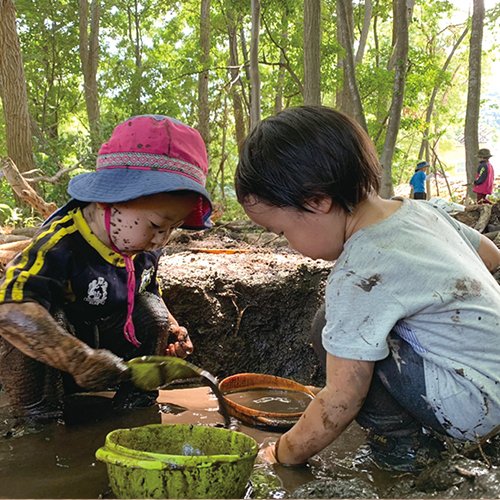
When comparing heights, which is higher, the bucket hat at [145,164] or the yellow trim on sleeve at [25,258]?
the bucket hat at [145,164]

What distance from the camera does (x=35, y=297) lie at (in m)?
1.84

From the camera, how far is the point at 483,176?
35.5 feet

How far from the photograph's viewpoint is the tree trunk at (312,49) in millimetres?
7898

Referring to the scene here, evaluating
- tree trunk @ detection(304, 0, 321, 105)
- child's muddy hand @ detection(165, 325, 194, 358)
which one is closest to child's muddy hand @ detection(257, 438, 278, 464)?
child's muddy hand @ detection(165, 325, 194, 358)

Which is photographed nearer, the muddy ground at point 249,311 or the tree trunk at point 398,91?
the muddy ground at point 249,311

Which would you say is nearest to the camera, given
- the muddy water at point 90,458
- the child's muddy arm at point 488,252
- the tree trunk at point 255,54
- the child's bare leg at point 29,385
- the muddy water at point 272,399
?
the muddy water at point 90,458

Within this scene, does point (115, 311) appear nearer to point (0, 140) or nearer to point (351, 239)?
point (351, 239)

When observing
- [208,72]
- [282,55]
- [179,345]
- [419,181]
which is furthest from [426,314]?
[282,55]

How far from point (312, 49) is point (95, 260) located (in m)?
6.71

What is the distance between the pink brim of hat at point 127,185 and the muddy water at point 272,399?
1043mm

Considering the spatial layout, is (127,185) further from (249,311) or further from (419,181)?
(419,181)

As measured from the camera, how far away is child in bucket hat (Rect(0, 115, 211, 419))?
5.92 feet

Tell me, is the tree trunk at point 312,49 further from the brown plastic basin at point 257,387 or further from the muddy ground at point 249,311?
the brown plastic basin at point 257,387

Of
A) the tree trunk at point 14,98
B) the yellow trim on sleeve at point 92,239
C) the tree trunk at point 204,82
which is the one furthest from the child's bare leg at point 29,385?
the tree trunk at point 204,82
